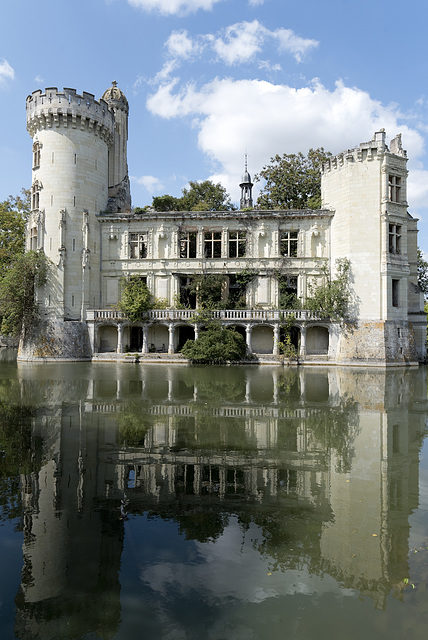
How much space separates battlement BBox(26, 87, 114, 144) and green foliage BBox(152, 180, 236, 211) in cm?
1872

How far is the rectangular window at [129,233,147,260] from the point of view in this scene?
126 ft

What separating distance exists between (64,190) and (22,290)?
28.4 feet

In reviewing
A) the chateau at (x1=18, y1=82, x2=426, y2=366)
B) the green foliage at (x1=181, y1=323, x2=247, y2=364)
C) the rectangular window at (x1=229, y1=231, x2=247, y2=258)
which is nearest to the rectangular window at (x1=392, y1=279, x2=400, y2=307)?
the chateau at (x1=18, y1=82, x2=426, y2=366)

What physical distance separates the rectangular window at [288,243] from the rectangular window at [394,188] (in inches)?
302

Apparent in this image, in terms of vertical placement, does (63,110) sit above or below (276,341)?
above

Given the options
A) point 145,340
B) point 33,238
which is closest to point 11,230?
point 33,238

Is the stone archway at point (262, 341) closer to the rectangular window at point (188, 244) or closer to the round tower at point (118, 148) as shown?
the rectangular window at point (188, 244)

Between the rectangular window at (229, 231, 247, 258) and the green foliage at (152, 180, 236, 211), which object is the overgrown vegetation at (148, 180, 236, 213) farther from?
the rectangular window at (229, 231, 247, 258)

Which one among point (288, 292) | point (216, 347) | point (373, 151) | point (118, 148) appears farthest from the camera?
point (118, 148)

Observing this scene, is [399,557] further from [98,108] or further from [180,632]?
[98,108]

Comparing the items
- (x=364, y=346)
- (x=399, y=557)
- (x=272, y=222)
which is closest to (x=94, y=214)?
(x=272, y=222)

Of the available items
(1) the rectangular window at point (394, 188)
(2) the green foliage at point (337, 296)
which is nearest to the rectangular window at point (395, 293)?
(2) the green foliage at point (337, 296)

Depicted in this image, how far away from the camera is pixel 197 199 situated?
185 ft

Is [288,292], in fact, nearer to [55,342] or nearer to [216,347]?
[216,347]
